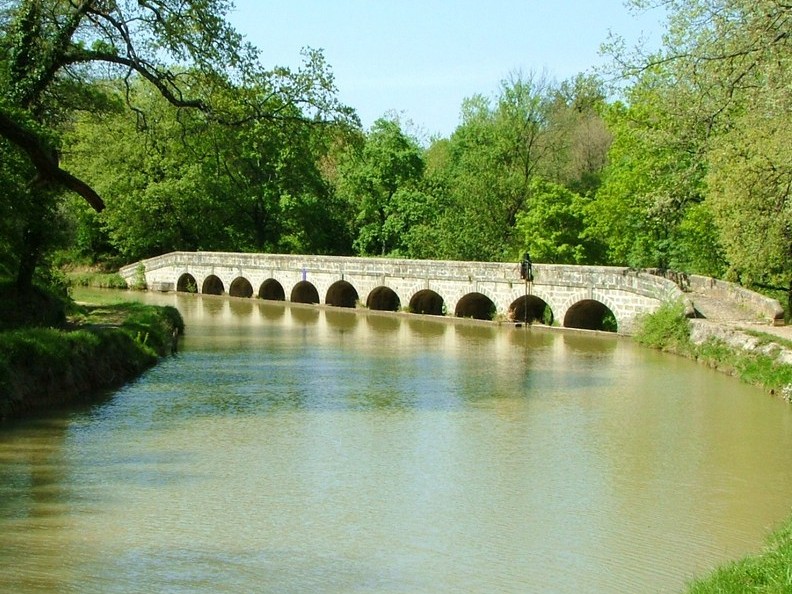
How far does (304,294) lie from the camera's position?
1485 inches

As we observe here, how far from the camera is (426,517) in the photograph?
10328 millimetres

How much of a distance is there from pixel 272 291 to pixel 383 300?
6.26m

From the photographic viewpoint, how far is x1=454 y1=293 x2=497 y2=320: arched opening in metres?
31.3

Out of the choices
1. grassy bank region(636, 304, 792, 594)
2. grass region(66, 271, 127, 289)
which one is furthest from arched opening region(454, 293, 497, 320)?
grass region(66, 271, 127, 289)

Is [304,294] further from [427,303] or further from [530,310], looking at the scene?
[530,310]

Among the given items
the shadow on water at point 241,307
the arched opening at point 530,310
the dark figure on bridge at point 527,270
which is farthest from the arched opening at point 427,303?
the shadow on water at point 241,307

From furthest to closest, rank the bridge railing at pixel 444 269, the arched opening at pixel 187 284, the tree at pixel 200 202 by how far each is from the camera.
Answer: the tree at pixel 200 202 → the arched opening at pixel 187 284 → the bridge railing at pixel 444 269

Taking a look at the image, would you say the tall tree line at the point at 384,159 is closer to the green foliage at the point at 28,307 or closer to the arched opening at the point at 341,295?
the green foliage at the point at 28,307

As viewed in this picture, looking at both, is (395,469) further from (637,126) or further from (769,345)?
(637,126)

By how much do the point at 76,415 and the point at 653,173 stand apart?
18.8 metres

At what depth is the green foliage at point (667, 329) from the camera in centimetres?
2291

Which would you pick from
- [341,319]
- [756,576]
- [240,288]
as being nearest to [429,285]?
[341,319]

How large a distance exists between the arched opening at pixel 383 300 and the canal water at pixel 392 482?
45.5 feet

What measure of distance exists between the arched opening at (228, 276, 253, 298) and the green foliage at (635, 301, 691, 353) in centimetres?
1932
